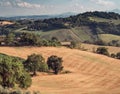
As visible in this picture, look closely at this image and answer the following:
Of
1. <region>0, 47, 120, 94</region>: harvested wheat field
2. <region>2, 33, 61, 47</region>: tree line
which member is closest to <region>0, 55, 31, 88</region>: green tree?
<region>0, 47, 120, 94</region>: harvested wheat field

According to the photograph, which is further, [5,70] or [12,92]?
[5,70]

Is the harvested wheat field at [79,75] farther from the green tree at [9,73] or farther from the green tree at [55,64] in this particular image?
the green tree at [9,73]

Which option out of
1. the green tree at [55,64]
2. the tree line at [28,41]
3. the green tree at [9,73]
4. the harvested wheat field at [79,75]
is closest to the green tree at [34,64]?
the harvested wheat field at [79,75]

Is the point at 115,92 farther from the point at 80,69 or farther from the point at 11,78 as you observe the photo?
the point at 80,69

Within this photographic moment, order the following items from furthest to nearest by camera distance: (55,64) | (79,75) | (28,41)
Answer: (28,41), (55,64), (79,75)

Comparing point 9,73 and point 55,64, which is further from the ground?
point 9,73

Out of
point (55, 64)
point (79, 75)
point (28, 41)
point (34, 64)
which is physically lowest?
point (79, 75)

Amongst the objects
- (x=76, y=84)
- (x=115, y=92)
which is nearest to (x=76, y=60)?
(x=76, y=84)

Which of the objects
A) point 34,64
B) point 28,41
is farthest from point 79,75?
point 28,41

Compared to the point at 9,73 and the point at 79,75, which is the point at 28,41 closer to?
the point at 79,75
